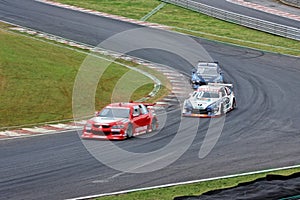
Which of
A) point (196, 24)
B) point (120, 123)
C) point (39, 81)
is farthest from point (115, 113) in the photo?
point (196, 24)

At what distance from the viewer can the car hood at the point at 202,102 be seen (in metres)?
33.7

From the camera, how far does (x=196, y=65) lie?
153ft

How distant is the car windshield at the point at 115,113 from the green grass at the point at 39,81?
3.61 metres

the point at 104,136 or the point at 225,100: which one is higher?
the point at 104,136

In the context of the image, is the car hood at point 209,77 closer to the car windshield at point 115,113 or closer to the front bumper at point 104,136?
the car windshield at point 115,113

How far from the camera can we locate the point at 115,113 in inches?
1194

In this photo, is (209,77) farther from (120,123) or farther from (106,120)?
(120,123)

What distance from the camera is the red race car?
94.7ft

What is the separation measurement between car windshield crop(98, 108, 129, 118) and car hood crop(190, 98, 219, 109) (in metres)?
4.33

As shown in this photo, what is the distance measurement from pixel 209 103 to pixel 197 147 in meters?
6.54

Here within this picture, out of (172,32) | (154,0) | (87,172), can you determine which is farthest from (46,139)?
(154,0)

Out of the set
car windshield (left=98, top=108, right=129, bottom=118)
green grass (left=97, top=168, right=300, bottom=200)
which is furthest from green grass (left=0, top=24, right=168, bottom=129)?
green grass (left=97, top=168, right=300, bottom=200)

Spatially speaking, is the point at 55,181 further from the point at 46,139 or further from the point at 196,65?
the point at 196,65

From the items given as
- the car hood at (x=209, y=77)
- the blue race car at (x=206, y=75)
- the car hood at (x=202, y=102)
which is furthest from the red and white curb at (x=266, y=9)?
the car hood at (x=202, y=102)
